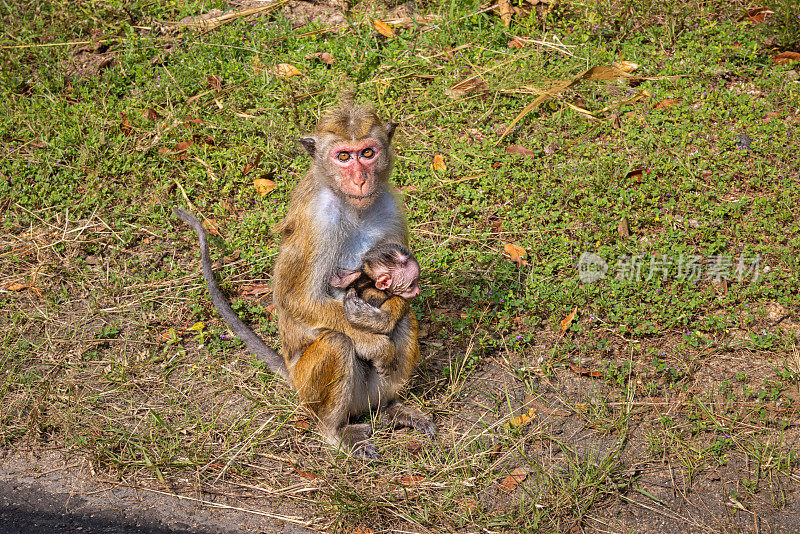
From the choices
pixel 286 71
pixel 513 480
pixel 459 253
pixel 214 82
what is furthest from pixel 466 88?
pixel 513 480

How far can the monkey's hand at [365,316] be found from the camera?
489 cm

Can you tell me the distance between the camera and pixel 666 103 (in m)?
7.51

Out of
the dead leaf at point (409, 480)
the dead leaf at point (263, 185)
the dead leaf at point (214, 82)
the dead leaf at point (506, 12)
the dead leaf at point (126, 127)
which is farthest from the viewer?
the dead leaf at point (506, 12)

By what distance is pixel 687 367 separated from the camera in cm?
543

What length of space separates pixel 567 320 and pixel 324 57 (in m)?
4.16

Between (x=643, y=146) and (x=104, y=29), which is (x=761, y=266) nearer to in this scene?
(x=643, y=146)

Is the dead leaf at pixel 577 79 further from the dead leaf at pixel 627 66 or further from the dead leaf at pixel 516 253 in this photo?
the dead leaf at pixel 516 253

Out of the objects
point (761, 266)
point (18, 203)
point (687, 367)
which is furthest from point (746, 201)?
point (18, 203)

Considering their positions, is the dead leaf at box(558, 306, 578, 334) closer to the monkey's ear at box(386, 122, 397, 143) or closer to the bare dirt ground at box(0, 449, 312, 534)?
the monkey's ear at box(386, 122, 397, 143)

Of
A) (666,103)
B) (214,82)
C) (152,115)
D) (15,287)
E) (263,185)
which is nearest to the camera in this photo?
(15,287)

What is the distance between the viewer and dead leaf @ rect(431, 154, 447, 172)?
729 centimetres

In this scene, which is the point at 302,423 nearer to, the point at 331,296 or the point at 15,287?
the point at 331,296

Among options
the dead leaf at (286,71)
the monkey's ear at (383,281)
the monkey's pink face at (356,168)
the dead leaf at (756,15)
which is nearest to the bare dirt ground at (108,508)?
the monkey's ear at (383,281)

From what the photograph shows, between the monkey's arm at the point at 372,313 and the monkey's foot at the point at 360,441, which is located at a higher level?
the monkey's arm at the point at 372,313
